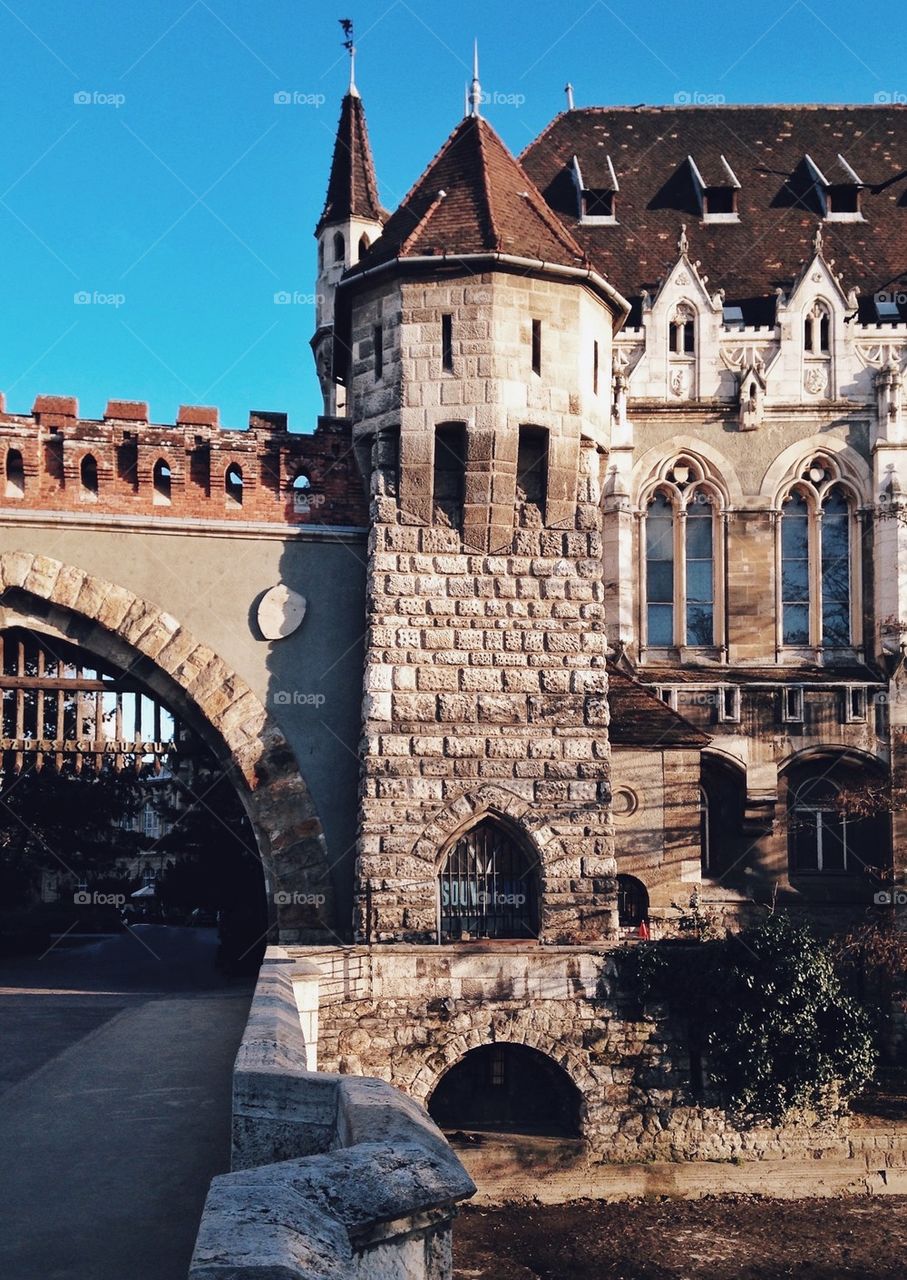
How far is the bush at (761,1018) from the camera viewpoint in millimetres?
16625

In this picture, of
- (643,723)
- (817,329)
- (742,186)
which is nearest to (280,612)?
(643,723)

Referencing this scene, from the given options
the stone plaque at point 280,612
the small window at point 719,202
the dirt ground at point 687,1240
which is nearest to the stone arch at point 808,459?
the small window at point 719,202

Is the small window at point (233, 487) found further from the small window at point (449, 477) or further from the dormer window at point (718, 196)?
the dormer window at point (718, 196)

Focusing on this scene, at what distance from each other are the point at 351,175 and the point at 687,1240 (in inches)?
684

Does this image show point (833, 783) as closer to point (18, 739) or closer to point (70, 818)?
point (18, 739)

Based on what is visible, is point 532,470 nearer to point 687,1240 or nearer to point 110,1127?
point 687,1240

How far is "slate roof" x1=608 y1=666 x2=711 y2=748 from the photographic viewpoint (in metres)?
21.5

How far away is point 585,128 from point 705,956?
18.2 m

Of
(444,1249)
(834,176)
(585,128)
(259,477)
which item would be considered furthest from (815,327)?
(444,1249)

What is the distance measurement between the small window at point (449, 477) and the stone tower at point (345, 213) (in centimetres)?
792

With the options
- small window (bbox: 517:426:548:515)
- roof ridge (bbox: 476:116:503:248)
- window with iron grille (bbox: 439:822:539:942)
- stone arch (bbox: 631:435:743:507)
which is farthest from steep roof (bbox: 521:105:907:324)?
window with iron grille (bbox: 439:822:539:942)

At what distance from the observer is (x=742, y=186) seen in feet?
93.0

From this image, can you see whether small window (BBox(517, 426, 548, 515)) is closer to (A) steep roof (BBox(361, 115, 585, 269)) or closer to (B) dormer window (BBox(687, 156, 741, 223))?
(A) steep roof (BBox(361, 115, 585, 269))

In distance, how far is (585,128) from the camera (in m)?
29.2
